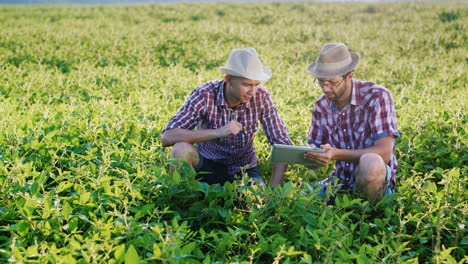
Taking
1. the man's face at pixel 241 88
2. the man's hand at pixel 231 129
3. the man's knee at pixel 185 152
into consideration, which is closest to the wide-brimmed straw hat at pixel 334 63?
the man's face at pixel 241 88

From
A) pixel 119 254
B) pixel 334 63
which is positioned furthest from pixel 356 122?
pixel 119 254

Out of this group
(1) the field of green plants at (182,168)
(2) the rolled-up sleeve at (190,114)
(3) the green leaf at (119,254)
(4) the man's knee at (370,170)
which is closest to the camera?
(3) the green leaf at (119,254)

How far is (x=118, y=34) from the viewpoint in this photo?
13828mm

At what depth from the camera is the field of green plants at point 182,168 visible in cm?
271

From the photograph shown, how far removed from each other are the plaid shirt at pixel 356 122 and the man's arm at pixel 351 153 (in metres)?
0.06

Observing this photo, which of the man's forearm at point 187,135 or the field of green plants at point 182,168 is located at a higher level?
the man's forearm at point 187,135

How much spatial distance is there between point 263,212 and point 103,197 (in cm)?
115

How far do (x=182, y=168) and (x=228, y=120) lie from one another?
811mm

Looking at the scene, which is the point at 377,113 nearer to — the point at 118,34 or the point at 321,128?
the point at 321,128

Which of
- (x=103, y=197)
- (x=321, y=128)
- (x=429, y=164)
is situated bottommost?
(x=429, y=164)

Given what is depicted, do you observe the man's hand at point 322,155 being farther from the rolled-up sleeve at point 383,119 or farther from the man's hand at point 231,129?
the man's hand at point 231,129

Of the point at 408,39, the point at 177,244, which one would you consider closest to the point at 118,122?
the point at 177,244

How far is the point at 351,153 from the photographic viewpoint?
350cm

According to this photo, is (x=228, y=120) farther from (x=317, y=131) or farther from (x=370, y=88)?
(x=370, y=88)
